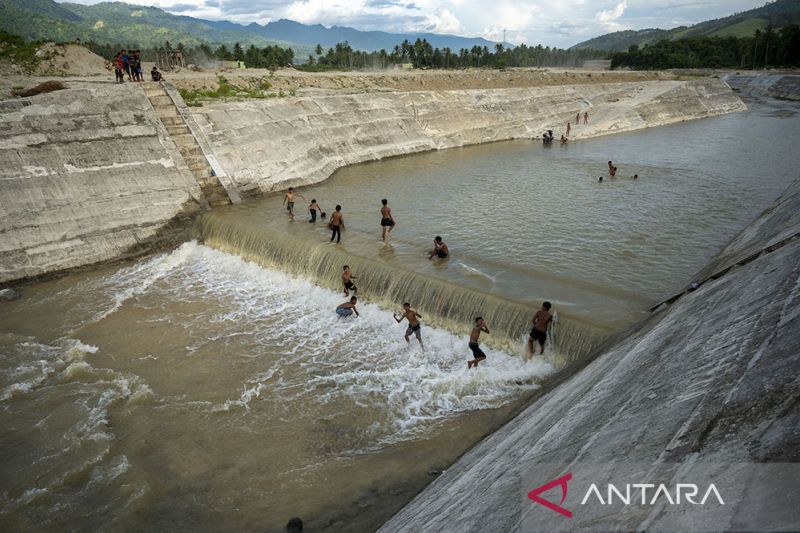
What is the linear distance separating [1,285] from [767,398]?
2107cm

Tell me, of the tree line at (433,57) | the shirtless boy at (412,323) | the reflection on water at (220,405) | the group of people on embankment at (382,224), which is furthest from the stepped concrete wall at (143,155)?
the tree line at (433,57)

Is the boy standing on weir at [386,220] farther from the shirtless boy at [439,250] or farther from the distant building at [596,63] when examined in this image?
the distant building at [596,63]

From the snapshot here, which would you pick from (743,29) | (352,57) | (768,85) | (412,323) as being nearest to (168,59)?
(412,323)

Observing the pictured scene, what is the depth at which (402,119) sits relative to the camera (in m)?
35.3

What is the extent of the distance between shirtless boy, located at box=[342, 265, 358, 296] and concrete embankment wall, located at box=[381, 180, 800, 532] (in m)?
7.42

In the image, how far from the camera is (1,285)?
54.9 ft

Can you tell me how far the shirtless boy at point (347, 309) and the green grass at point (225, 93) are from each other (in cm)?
1750

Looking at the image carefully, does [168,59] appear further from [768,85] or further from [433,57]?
[768,85]

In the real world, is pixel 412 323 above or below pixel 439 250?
below

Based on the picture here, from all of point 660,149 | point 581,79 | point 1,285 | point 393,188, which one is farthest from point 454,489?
point 581,79

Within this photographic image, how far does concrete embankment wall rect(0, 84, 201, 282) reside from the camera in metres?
17.6

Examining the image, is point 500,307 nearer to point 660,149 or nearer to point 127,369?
point 127,369

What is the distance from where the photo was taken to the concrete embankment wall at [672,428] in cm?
351

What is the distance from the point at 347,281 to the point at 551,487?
10.4m
